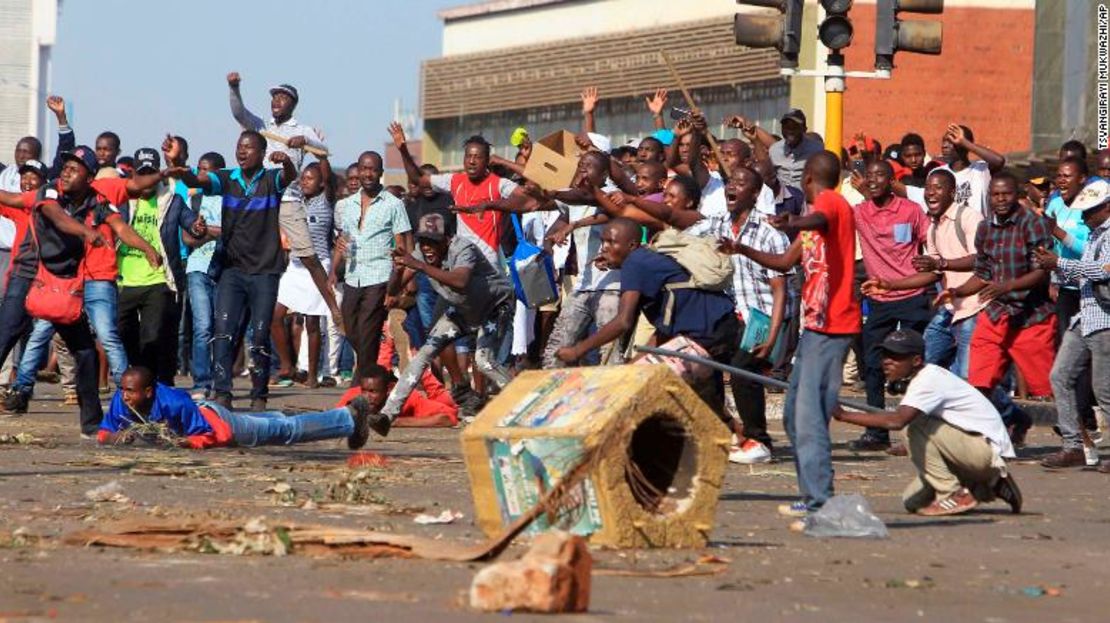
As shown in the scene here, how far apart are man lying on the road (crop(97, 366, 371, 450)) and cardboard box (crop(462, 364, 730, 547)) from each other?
4350mm

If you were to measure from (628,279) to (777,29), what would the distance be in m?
5.55

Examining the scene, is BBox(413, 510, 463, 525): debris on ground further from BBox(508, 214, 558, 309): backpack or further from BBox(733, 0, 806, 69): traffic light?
BBox(733, 0, 806, 69): traffic light

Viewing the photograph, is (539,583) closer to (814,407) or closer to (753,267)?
(814,407)

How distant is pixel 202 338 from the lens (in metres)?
18.9

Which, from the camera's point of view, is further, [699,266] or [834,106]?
[834,106]

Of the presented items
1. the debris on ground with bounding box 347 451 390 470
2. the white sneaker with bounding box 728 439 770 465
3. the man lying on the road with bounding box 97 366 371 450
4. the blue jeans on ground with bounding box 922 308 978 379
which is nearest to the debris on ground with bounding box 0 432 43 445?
the man lying on the road with bounding box 97 366 371 450

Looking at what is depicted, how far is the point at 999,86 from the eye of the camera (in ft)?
189

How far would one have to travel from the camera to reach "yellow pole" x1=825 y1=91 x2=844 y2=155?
728 inches

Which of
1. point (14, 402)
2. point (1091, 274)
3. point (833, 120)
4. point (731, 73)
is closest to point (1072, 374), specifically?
point (1091, 274)

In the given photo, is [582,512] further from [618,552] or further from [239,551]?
[239,551]

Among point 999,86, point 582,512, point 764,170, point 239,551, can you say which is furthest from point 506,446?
point 999,86

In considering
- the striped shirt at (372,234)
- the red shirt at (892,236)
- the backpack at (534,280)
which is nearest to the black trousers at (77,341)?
the striped shirt at (372,234)

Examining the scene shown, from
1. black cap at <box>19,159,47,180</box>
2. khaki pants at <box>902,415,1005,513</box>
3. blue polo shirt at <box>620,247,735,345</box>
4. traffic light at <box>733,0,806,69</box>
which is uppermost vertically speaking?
traffic light at <box>733,0,806,69</box>

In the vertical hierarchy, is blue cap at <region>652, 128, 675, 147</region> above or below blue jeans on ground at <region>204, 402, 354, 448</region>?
above
